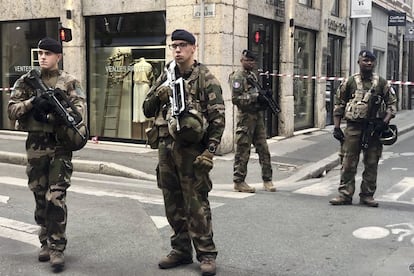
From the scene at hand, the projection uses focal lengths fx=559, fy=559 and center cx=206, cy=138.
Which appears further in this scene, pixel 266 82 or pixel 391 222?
pixel 266 82

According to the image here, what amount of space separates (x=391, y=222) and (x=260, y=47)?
7768mm

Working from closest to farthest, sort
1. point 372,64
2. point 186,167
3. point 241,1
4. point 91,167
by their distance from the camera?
point 186,167, point 372,64, point 91,167, point 241,1

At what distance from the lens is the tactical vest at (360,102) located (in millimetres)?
7047

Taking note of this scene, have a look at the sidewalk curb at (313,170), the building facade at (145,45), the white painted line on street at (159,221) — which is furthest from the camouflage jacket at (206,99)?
the building facade at (145,45)

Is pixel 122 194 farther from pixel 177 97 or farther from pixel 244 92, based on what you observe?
pixel 177 97

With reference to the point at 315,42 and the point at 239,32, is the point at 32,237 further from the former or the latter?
the point at 315,42

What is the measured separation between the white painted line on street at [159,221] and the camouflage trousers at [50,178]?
1482 mm

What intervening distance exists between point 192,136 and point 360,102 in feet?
11.0

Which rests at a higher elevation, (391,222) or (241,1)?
(241,1)

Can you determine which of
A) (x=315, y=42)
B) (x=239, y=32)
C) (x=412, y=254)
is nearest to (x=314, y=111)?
(x=315, y=42)

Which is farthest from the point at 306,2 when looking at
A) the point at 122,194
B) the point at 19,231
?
the point at 19,231

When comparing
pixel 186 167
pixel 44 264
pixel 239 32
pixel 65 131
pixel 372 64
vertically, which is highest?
pixel 239 32

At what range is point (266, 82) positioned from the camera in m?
13.8

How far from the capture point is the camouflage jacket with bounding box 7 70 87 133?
15.1 ft
